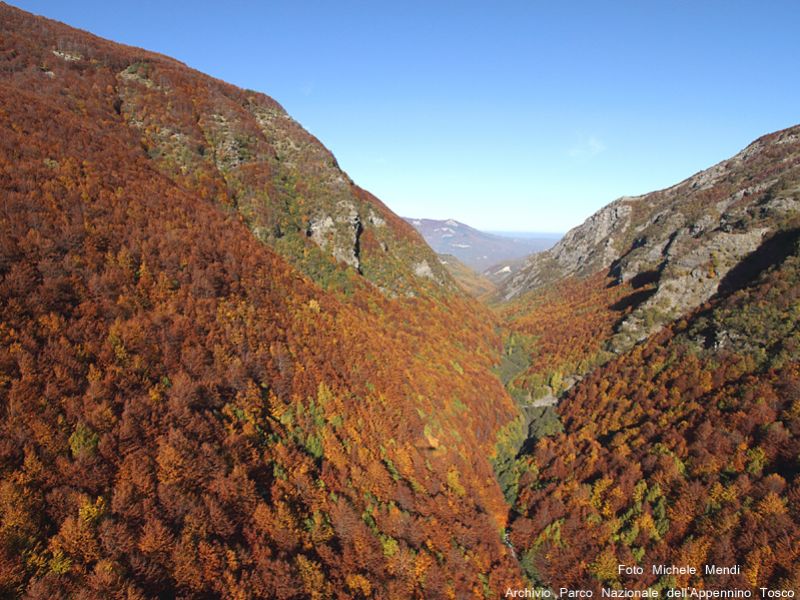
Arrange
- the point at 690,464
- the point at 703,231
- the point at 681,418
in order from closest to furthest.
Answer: the point at 690,464 < the point at 681,418 < the point at 703,231

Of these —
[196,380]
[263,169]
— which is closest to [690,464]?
[196,380]

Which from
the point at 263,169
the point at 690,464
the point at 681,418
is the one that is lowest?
the point at 690,464

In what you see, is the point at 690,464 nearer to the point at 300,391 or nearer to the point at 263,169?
the point at 300,391

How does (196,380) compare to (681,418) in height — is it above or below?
above

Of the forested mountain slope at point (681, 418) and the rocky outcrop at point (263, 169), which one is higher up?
the rocky outcrop at point (263, 169)

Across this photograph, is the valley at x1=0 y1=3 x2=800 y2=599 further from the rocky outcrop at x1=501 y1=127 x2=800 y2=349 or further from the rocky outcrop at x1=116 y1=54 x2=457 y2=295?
the rocky outcrop at x1=501 y1=127 x2=800 y2=349

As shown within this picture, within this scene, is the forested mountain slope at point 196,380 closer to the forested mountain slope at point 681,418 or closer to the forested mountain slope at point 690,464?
the forested mountain slope at point 690,464

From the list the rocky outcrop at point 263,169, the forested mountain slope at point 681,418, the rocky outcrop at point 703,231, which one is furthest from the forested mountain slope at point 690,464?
the rocky outcrop at point 263,169

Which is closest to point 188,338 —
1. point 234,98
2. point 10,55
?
point 10,55

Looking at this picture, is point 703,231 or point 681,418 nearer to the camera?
point 681,418
